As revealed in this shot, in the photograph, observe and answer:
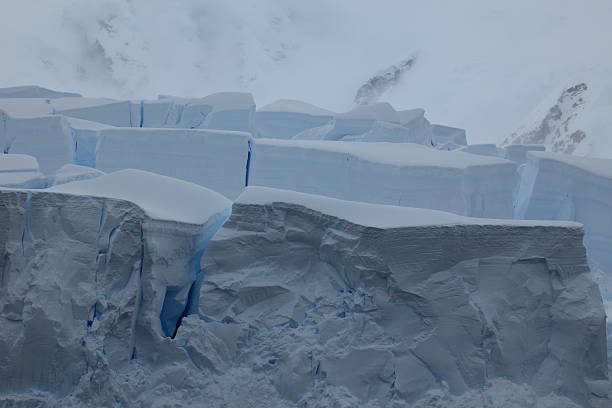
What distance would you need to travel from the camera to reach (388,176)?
573 cm

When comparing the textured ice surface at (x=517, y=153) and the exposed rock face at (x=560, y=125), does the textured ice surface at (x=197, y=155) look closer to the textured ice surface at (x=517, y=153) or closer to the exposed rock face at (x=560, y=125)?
the textured ice surface at (x=517, y=153)

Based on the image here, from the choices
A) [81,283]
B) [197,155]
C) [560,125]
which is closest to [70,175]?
[197,155]

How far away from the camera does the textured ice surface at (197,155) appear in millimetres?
6176

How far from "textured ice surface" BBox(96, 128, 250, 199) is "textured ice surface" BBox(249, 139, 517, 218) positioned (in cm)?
17

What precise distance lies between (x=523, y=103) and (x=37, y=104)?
48.3 ft

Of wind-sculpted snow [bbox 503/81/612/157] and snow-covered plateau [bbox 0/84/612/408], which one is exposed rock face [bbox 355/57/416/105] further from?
snow-covered plateau [bbox 0/84/612/408]

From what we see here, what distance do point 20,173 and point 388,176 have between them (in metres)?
3.33

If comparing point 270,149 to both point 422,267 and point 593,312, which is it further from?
point 593,312

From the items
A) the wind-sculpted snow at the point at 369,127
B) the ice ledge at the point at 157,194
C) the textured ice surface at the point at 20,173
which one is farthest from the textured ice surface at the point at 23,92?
the ice ledge at the point at 157,194

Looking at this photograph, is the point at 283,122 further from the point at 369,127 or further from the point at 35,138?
the point at 35,138

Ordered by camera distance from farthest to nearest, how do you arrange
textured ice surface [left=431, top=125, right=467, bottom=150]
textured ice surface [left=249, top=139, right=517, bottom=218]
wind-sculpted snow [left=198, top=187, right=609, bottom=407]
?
1. textured ice surface [left=431, top=125, right=467, bottom=150]
2. textured ice surface [left=249, top=139, right=517, bottom=218]
3. wind-sculpted snow [left=198, top=187, right=609, bottom=407]

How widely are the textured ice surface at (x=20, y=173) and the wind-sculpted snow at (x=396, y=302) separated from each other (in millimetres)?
1868

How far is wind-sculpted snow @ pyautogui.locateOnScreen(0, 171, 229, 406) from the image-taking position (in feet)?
11.3

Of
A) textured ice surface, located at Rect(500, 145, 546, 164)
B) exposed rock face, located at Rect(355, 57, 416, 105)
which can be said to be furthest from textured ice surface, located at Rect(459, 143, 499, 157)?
exposed rock face, located at Rect(355, 57, 416, 105)
